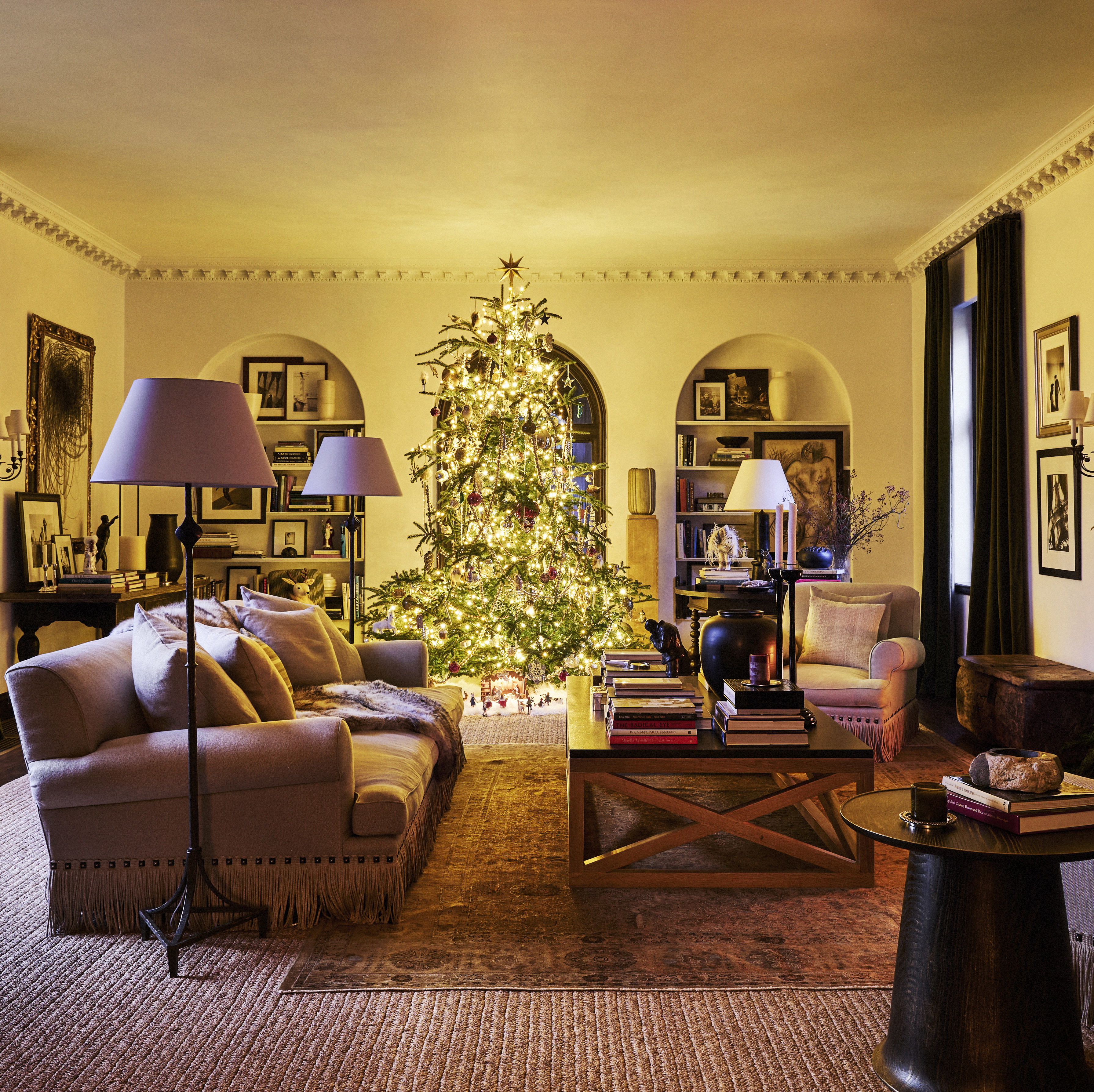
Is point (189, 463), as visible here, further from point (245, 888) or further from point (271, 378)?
point (271, 378)

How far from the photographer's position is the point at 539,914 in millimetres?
2996

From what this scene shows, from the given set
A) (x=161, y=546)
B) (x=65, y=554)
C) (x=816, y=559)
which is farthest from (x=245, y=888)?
(x=816, y=559)

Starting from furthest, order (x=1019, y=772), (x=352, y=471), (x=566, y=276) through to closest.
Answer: (x=566, y=276)
(x=352, y=471)
(x=1019, y=772)

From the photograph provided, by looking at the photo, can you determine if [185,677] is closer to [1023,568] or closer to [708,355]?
[1023,568]

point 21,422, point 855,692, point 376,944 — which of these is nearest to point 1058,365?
point 855,692

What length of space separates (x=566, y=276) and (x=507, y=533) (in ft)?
8.03

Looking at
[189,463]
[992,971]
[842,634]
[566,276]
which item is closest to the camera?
[992,971]

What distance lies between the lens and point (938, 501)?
6.73m

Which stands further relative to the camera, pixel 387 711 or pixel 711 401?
pixel 711 401

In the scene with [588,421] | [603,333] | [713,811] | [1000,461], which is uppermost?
[603,333]

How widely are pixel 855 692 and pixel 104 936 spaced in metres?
3.35

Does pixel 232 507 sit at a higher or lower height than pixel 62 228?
lower

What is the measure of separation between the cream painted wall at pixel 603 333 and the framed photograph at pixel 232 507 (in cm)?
91

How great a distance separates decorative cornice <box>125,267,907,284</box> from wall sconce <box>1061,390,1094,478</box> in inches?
114
